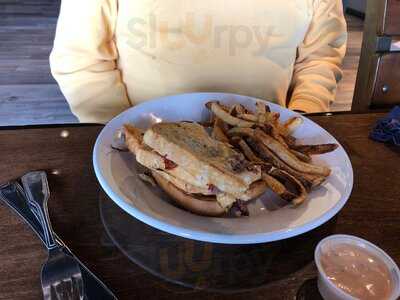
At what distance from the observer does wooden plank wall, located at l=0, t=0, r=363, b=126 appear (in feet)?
8.33

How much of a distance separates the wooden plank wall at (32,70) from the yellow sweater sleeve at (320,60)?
149 cm

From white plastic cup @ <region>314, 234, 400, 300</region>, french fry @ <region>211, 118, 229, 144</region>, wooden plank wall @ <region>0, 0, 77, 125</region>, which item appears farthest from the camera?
wooden plank wall @ <region>0, 0, 77, 125</region>

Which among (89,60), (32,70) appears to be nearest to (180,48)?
(89,60)

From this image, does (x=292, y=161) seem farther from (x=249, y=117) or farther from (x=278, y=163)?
(x=249, y=117)

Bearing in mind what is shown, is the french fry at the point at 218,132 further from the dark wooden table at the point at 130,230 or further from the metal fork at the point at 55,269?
the metal fork at the point at 55,269

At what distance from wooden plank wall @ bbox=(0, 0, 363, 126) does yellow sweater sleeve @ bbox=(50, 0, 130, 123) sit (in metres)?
1.49

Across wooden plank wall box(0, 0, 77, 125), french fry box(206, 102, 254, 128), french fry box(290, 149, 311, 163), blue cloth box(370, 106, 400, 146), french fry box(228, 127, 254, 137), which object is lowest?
wooden plank wall box(0, 0, 77, 125)

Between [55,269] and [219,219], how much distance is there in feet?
0.74

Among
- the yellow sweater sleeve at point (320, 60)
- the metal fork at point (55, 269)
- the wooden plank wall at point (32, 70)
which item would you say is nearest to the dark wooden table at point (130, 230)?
the metal fork at point (55, 269)

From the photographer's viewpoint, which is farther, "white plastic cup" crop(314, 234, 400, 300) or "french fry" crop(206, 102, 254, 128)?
"french fry" crop(206, 102, 254, 128)

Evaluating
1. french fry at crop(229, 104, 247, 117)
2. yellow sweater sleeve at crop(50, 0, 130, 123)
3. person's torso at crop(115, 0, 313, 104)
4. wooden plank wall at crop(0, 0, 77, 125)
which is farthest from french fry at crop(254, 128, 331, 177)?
wooden plank wall at crop(0, 0, 77, 125)

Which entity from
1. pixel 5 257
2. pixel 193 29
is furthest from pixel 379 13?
pixel 5 257

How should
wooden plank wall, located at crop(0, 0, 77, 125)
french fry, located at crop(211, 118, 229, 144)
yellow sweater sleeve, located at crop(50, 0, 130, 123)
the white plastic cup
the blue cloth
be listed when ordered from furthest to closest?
1. wooden plank wall, located at crop(0, 0, 77, 125)
2. yellow sweater sleeve, located at crop(50, 0, 130, 123)
3. the blue cloth
4. french fry, located at crop(211, 118, 229, 144)
5. the white plastic cup

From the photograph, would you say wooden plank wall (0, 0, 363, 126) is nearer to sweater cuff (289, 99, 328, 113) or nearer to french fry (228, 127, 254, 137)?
sweater cuff (289, 99, 328, 113)
